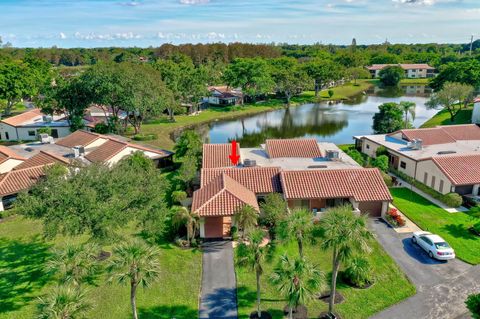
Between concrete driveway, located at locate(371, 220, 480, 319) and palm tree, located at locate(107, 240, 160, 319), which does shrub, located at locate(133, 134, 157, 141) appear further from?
palm tree, located at locate(107, 240, 160, 319)

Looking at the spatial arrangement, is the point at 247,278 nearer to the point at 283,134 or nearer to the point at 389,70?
the point at 283,134

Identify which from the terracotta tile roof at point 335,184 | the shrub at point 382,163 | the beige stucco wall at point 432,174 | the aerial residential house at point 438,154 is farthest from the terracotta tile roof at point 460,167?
the terracotta tile roof at point 335,184

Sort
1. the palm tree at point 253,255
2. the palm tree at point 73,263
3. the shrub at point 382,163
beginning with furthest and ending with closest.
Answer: the shrub at point 382,163 < the palm tree at point 253,255 < the palm tree at point 73,263

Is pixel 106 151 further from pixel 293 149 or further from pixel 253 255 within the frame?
pixel 253 255

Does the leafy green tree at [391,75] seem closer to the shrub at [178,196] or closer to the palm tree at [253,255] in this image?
the shrub at [178,196]

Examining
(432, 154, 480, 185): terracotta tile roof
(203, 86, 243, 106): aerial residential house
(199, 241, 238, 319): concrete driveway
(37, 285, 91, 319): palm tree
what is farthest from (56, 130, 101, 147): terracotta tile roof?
(203, 86, 243, 106): aerial residential house

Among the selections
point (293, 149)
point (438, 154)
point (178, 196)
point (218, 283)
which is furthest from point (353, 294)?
point (438, 154)
